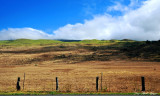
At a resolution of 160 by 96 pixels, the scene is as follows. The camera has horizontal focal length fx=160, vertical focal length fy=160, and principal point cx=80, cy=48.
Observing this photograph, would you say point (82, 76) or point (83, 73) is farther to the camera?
point (83, 73)

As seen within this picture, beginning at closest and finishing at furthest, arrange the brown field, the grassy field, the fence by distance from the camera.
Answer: the fence, the brown field, the grassy field

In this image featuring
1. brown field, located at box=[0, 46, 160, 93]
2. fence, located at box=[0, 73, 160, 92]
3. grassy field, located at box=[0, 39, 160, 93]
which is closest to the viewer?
fence, located at box=[0, 73, 160, 92]

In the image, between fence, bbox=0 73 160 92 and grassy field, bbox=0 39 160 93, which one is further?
grassy field, bbox=0 39 160 93

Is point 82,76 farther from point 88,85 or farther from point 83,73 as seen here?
point 88,85

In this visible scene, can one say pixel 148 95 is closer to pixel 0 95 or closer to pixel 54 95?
pixel 54 95

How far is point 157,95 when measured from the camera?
483 inches

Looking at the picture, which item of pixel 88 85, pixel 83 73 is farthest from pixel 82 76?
pixel 88 85

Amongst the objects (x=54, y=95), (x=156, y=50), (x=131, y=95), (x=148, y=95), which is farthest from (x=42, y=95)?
(x=156, y=50)

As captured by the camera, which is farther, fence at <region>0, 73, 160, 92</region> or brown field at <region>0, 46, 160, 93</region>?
brown field at <region>0, 46, 160, 93</region>

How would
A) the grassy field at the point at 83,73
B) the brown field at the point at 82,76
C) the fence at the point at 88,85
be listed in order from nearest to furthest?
the fence at the point at 88,85, the brown field at the point at 82,76, the grassy field at the point at 83,73

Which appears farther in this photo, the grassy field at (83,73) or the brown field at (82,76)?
the grassy field at (83,73)

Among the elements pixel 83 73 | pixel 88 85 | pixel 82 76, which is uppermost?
pixel 88 85

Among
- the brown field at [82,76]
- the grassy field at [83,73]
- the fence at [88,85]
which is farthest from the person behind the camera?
the grassy field at [83,73]

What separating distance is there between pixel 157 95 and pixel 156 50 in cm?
6142
